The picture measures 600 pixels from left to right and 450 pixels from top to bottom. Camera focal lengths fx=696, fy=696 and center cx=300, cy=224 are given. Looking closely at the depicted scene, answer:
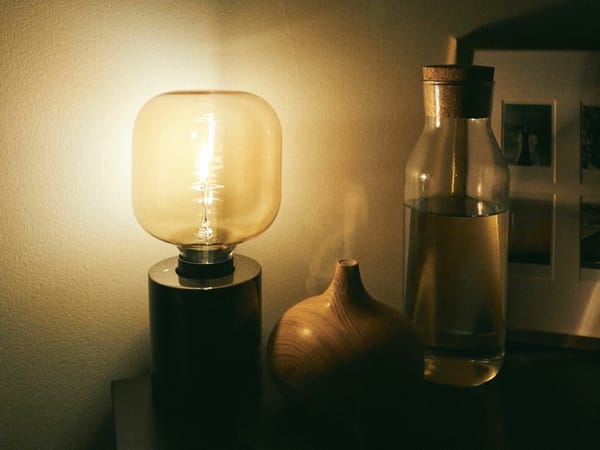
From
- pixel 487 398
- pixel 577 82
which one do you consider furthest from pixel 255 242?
pixel 577 82

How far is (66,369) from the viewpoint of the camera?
102cm

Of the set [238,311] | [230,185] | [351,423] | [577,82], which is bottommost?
[351,423]

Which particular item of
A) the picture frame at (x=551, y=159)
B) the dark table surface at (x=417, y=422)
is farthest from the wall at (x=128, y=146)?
the dark table surface at (x=417, y=422)

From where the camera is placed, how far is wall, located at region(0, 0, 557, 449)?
0.93 m

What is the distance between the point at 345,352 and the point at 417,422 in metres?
0.13

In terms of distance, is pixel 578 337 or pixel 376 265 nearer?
pixel 578 337

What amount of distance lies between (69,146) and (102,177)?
6 centimetres

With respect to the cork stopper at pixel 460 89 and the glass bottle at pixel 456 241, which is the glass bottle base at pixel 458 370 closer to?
the glass bottle at pixel 456 241

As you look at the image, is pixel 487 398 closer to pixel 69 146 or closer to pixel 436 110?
pixel 436 110

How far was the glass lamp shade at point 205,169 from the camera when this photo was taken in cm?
88

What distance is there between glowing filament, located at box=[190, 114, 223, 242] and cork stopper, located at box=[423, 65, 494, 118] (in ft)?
0.93

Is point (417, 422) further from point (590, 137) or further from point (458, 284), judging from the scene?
point (590, 137)

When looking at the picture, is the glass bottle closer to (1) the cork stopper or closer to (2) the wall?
(1) the cork stopper

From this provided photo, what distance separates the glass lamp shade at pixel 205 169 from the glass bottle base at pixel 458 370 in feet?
0.96
